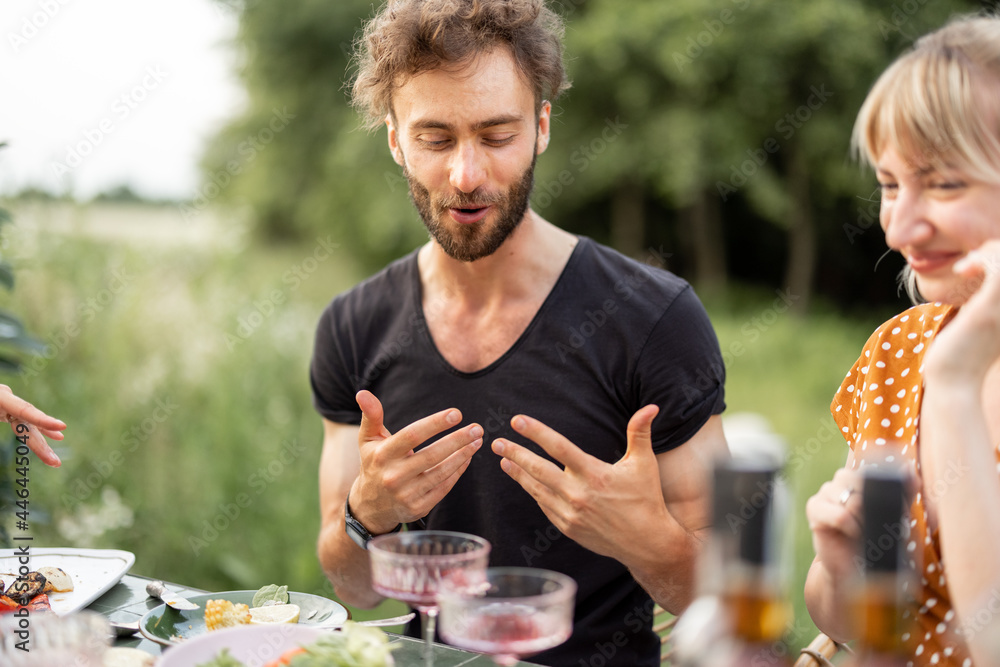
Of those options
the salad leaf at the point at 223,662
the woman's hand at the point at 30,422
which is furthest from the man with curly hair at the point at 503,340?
the woman's hand at the point at 30,422

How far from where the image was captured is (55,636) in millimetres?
1156

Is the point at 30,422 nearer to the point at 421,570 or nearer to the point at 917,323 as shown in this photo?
the point at 421,570

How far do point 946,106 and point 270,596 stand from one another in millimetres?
1383

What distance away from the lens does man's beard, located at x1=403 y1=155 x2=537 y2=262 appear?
6.88 ft

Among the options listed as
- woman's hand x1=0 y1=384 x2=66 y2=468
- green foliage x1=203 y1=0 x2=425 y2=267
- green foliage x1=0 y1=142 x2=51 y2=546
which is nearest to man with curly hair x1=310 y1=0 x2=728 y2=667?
woman's hand x1=0 y1=384 x2=66 y2=468

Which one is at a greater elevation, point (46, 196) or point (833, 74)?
point (833, 74)

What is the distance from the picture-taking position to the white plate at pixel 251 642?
131cm

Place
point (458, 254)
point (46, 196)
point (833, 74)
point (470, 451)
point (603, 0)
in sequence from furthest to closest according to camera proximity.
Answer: point (603, 0) → point (833, 74) → point (46, 196) → point (458, 254) → point (470, 451)

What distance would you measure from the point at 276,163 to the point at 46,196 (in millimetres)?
11437

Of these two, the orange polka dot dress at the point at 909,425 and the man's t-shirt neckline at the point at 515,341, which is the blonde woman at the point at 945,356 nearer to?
the orange polka dot dress at the point at 909,425

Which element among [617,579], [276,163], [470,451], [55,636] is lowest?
[617,579]

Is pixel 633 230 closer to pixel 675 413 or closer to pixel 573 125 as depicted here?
pixel 573 125

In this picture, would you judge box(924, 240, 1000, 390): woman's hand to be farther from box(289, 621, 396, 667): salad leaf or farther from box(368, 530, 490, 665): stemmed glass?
box(289, 621, 396, 667): salad leaf

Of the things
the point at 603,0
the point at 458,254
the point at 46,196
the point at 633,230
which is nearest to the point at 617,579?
the point at 458,254
